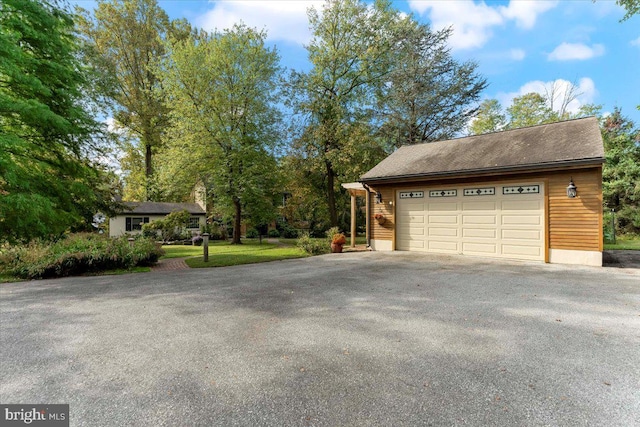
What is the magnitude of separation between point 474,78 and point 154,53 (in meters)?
25.5

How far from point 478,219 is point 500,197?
37.3 inches

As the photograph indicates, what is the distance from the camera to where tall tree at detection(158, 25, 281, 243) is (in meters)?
18.1

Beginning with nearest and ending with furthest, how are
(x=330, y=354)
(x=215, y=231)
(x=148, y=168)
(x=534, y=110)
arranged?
(x=330, y=354) < (x=215, y=231) < (x=534, y=110) < (x=148, y=168)

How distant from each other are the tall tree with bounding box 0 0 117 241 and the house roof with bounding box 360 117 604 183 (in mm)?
9849

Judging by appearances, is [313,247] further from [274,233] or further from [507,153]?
[274,233]

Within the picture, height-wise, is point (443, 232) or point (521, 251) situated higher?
point (443, 232)

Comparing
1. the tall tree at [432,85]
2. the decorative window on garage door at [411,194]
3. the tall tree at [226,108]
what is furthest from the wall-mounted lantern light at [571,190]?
the tall tree at [226,108]

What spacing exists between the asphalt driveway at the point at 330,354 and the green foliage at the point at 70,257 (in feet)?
5.91

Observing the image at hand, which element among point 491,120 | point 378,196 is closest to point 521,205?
point 378,196

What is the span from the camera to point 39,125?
26.7 feet

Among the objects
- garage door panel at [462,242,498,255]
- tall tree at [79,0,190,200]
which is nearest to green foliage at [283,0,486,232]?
→ garage door panel at [462,242,498,255]

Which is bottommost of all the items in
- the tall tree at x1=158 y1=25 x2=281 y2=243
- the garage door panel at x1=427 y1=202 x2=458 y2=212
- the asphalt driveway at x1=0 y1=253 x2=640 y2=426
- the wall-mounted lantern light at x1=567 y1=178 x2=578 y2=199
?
the asphalt driveway at x1=0 y1=253 x2=640 y2=426

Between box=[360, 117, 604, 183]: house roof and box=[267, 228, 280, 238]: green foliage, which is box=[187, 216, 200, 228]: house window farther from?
box=[360, 117, 604, 183]: house roof

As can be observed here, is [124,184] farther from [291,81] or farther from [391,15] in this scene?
[391,15]
